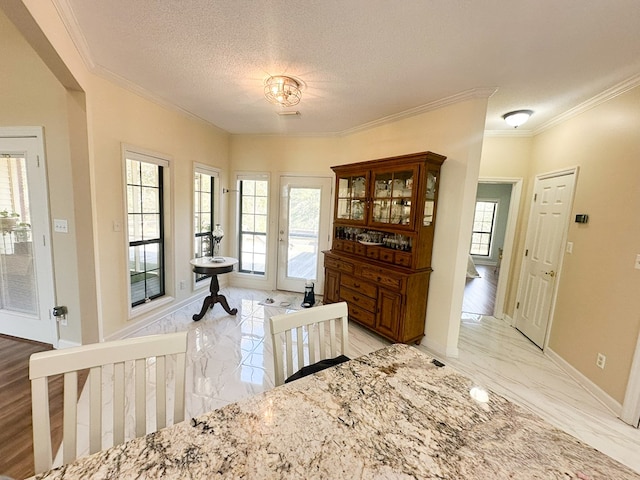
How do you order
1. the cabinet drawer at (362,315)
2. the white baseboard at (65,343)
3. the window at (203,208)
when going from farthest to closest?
the window at (203,208) < the cabinet drawer at (362,315) < the white baseboard at (65,343)

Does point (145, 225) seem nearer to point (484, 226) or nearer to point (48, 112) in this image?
point (48, 112)

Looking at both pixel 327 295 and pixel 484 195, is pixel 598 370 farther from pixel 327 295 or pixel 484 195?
pixel 484 195

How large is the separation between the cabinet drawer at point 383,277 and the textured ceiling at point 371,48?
1.84 m

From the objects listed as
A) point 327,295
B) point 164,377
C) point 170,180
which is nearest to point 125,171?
point 170,180

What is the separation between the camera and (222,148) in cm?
430

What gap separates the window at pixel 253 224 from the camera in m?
4.53

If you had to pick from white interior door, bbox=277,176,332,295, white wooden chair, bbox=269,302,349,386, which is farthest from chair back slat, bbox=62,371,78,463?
white interior door, bbox=277,176,332,295

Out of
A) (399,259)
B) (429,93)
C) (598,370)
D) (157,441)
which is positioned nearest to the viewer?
(157,441)

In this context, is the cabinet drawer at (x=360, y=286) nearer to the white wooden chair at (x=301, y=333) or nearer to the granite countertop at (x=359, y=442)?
the white wooden chair at (x=301, y=333)

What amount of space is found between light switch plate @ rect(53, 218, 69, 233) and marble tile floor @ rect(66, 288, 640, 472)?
129 cm

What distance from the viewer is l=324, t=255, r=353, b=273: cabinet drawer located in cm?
336

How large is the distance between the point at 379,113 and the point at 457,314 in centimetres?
243

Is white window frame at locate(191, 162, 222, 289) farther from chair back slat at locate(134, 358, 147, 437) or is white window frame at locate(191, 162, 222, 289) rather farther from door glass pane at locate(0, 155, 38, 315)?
chair back slat at locate(134, 358, 147, 437)

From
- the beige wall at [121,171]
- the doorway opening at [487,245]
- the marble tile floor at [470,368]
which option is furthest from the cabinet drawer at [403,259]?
the beige wall at [121,171]
